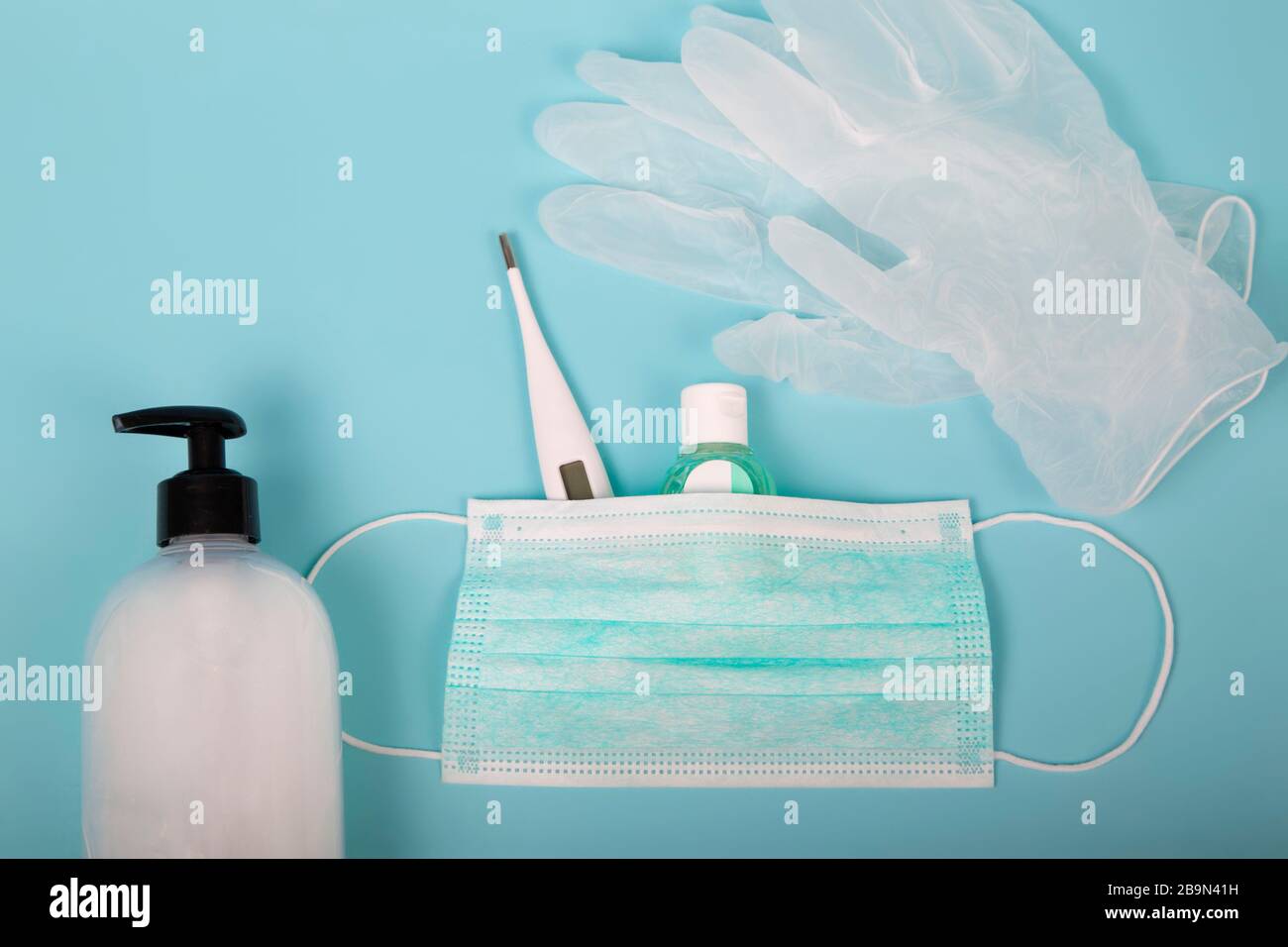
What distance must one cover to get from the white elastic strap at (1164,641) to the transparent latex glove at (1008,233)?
3cm

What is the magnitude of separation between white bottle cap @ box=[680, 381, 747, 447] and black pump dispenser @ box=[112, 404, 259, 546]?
0.95ft

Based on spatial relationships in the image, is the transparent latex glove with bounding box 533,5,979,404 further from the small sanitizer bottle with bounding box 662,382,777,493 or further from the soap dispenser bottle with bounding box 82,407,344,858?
the soap dispenser bottle with bounding box 82,407,344,858

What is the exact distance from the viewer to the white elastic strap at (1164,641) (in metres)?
0.74

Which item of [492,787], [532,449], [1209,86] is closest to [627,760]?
[492,787]

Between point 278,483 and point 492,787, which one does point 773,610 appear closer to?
point 492,787

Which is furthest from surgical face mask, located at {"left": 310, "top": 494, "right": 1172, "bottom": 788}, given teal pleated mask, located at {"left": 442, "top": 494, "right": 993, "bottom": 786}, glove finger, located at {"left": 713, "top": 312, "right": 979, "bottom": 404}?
glove finger, located at {"left": 713, "top": 312, "right": 979, "bottom": 404}

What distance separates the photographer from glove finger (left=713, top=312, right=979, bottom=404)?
768 millimetres

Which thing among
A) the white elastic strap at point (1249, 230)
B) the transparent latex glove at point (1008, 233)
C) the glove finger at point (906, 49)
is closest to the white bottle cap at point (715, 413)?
the transparent latex glove at point (1008, 233)

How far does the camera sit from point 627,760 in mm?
724

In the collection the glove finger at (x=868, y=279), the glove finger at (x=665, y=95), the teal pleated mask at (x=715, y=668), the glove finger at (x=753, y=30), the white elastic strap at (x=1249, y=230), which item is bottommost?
the teal pleated mask at (x=715, y=668)

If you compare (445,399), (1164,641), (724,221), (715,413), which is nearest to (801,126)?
(724,221)

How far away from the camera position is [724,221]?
0.77 metres

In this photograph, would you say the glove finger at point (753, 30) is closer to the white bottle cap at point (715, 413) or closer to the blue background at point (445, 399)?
the blue background at point (445, 399)
